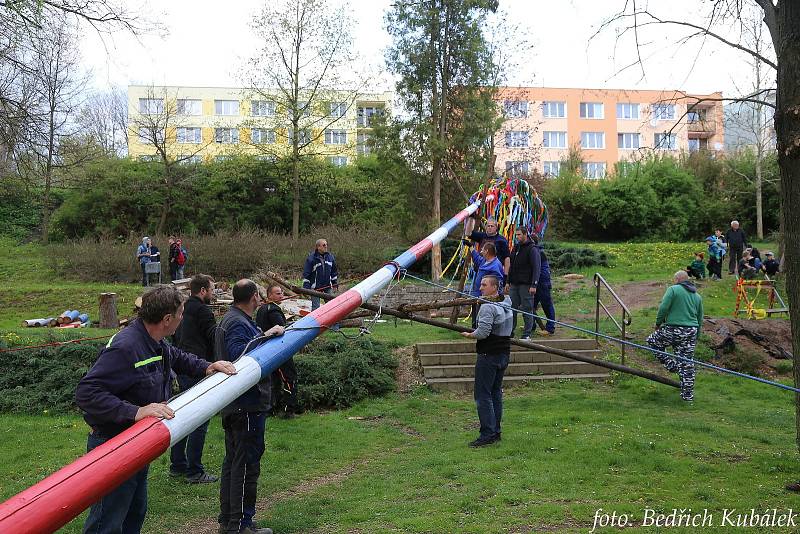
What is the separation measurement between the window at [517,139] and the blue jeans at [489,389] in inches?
1001

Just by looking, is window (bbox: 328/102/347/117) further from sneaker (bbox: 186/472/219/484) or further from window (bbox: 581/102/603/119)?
window (bbox: 581/102/603/119)

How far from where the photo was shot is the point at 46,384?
424 inches

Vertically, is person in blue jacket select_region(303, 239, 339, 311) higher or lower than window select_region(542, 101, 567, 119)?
lower

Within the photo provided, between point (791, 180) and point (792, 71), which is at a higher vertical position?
point (792, 71)

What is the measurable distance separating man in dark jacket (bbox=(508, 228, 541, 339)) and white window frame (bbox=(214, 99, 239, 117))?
137 feet

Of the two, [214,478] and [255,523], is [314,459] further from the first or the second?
[255,523]

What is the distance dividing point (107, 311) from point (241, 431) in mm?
12212

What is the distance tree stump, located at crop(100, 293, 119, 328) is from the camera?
16141mm

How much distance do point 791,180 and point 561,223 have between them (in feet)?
102

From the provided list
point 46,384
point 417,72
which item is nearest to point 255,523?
point 46,384

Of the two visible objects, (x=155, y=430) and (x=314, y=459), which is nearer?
(x=155, y=430)

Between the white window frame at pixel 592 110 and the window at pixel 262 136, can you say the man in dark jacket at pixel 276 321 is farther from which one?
the white window frame at pixel 592 110

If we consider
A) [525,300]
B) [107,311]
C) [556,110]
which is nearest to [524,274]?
[525,300]

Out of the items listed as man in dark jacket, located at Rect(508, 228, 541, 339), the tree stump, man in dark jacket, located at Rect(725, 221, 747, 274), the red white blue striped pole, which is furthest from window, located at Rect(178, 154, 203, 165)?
the red white blue striped pole
